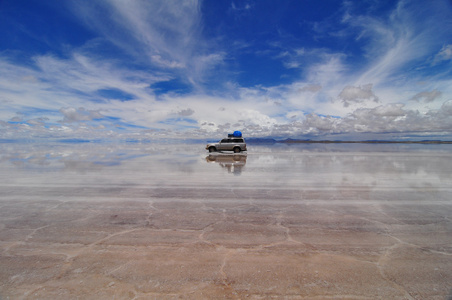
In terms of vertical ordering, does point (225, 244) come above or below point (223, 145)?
below

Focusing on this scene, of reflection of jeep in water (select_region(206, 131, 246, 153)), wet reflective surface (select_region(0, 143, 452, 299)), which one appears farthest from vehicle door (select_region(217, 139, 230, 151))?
wet reflective surface (select_region(0, 143, 452, 299))

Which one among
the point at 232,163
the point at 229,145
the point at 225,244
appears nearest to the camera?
the point at 225,244

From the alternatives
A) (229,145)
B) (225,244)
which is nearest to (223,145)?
(229,145)

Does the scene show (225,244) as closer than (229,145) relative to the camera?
Yes

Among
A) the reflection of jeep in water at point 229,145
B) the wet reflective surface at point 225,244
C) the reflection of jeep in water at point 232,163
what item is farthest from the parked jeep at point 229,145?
the wet reflective surface at point 225,244

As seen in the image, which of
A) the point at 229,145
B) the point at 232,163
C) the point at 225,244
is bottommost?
the point at 225,244

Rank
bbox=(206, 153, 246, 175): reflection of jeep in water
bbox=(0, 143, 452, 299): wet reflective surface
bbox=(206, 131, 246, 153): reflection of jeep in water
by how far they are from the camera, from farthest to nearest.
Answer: bbox=(206, 131, 246, 153): reflection of jeep in water → bbox=(206, 153, 246, 175): reflection of jeep in water → bbox=(0, 143, 452, 299): wet reflective surface

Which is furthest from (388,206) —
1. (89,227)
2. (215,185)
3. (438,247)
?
(89,227)

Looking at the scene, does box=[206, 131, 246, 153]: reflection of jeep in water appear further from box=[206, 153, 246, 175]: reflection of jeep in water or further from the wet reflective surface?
the wet reflective surface

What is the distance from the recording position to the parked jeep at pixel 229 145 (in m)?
25.3

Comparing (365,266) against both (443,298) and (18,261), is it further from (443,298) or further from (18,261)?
(18,261)

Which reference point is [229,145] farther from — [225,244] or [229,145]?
[225,244]

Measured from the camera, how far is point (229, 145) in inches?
1001

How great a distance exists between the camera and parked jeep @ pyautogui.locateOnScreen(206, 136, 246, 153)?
25281 mm
